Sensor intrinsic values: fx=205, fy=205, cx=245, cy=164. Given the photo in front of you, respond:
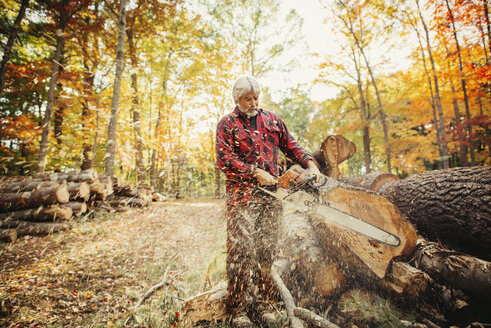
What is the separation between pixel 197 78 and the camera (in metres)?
10.7

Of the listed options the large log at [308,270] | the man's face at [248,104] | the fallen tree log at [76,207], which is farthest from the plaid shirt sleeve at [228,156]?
the fallen tree log at [76,207]

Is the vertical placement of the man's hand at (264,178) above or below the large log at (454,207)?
above

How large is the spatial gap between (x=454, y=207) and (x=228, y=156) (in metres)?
2.32

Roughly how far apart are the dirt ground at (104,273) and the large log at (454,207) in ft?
7.99

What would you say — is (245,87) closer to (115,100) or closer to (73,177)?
(73,177)

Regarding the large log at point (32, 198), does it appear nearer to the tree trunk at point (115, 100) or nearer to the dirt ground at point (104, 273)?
the dirt ground at point (104, 273)

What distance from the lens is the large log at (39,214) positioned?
410 cm

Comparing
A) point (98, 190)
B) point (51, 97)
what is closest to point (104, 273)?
point (98, 190)

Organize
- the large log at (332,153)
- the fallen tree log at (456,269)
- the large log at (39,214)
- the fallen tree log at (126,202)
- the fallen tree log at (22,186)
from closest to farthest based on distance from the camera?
the fallen tree log at (456,269)
the large log at (332,153)
the large log at (39,214)
the fallen tree log at (22,186)
the fallen tree log at (126,202)

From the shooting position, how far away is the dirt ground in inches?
73.8

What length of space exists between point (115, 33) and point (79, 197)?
275 inches

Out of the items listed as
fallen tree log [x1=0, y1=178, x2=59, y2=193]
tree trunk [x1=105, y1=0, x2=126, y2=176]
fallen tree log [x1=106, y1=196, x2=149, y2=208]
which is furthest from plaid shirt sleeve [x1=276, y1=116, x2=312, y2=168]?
fallen tree log [x1=106, y1=196, x2=149, y2=208]

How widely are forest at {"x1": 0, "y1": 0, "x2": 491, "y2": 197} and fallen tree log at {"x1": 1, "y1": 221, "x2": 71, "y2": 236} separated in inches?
83.0

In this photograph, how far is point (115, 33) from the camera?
26.8ft
